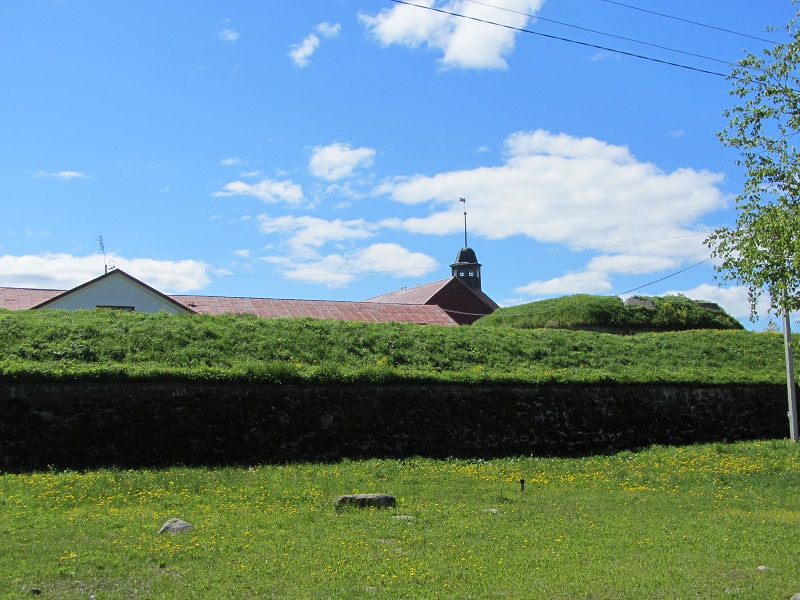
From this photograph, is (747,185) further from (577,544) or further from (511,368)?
(577,544)

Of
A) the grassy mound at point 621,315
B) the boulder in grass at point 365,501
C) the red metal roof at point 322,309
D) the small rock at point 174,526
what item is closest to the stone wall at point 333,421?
the boulder in grass at point 365,501

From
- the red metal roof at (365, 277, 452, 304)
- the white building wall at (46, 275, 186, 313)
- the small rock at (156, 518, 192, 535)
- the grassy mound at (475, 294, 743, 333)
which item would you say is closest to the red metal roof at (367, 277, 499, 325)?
the red metal roof at (365, 277, 452, 304)

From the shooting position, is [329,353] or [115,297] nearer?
[329,353]

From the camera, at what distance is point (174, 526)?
9.49m

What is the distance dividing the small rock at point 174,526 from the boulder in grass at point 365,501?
2335 mm

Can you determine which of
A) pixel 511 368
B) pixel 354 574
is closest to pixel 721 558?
Result: pixel 354 574

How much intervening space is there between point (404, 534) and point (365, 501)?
5.67 ft

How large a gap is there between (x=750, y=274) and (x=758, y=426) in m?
9.48

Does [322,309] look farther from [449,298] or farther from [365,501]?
[365,501]

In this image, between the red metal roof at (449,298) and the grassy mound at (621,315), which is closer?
the grassy mound at (621,315)

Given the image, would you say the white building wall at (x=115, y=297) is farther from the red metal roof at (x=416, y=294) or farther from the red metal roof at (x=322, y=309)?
the red metal roof at (x=416, y=294)

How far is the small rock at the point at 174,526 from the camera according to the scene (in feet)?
30.8

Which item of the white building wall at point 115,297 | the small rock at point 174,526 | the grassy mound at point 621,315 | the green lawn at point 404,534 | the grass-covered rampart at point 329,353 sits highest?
the white building wall at point 115,297

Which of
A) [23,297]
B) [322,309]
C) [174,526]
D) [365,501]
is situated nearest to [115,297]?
[23,297]
